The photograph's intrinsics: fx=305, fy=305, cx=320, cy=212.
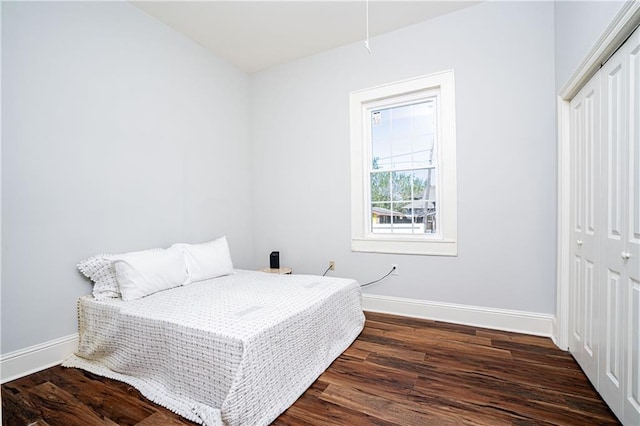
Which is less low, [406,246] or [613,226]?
[613,226]

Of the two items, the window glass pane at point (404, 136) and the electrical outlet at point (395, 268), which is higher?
the window glass pane at point (404, 136)

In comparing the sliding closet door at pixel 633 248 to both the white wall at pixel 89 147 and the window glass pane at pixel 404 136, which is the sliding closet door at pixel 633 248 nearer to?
the window glass pane at pixel 404 136

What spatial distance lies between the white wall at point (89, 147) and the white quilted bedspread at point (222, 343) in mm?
382

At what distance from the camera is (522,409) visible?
5.44 ft

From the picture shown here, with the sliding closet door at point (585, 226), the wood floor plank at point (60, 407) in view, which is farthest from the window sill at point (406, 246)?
the wood floor plank at point (60, 407)

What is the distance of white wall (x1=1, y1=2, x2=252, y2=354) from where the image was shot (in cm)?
206

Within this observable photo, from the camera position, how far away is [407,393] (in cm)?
182

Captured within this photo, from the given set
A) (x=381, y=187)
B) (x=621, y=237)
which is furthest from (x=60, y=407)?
(x=621, y=237)

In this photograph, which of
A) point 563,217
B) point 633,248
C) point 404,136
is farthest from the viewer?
point 404,136

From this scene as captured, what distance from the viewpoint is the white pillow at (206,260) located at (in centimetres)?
278

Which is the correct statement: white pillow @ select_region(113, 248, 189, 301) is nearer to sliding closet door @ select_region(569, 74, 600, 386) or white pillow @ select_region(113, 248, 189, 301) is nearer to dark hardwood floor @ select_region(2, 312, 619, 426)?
dark hardwood floor @ select_region(2, 312, 619, 426)

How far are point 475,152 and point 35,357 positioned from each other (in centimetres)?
382

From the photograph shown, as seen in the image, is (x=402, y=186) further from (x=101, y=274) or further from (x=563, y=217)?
(x=101, y=274)

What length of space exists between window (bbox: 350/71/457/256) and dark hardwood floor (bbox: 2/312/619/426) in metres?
1.04
